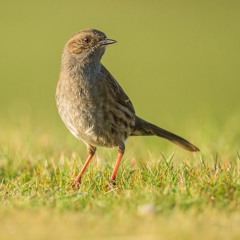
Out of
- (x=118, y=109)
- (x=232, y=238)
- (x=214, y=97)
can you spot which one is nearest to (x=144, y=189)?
(x=232, y=238)

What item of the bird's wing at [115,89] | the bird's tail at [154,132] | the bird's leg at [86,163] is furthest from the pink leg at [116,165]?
the bird's tail at [154,132]

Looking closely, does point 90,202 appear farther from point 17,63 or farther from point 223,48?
point 223,48

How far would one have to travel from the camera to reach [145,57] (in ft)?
82.1

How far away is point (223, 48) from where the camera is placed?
2595 cm

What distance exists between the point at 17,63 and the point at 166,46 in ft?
19.0

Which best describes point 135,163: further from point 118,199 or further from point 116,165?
point 118,199

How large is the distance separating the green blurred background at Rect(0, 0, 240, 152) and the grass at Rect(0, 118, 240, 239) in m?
2.79

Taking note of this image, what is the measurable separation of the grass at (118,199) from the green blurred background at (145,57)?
9.16ft

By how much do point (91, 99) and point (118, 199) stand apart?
2.18m

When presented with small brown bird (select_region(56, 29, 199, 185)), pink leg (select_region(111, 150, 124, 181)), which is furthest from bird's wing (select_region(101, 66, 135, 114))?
pink leg (select_region(111, 150, 124, 181))

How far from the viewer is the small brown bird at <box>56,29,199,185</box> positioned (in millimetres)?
7820

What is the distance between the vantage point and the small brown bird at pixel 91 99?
782 centimetres

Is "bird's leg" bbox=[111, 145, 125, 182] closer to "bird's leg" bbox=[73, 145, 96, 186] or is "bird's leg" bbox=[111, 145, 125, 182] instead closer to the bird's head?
"bird's leg" bbox=[73, 145, 96, 186]

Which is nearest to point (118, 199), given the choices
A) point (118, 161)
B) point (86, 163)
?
point (118, 161)
